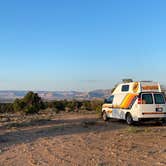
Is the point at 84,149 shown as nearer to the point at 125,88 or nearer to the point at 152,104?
the point at 152,104

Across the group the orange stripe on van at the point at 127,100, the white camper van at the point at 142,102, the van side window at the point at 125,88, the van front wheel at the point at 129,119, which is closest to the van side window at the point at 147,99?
the white camper van at the point at 142,102

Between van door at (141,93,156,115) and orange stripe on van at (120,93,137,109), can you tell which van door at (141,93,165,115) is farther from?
orange stripe on van at (120,93,137,109)

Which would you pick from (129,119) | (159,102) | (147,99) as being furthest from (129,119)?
(159,102)

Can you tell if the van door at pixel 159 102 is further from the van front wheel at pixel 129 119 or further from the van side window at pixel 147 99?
the van front wheel at pixel 129 119

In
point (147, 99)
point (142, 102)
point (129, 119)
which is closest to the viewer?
point (142, 102)

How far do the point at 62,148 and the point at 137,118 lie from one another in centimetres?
754

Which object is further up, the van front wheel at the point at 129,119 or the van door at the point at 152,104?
the van door at the point at 152,104

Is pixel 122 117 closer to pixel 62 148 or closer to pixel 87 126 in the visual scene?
pixel 87 126

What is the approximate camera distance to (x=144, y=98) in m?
18.1

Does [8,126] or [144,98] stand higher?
[144,98]

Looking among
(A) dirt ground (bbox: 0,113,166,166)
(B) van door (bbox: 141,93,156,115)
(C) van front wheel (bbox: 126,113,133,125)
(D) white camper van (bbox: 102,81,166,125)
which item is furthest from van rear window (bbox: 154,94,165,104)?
(A) dirt ground (bbox: 0,113,166,166)

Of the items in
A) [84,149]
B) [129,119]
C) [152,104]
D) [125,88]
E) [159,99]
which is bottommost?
[84,149]

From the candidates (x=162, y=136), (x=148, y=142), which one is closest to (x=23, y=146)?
(x=148, y=142)

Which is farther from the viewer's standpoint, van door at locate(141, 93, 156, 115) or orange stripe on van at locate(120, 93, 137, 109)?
orange stripe on van at locate(120, 93, 137, 109)
